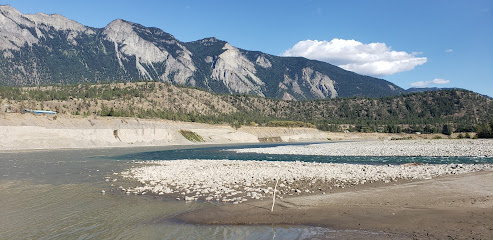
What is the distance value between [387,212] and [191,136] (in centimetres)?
10117

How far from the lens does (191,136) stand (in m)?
112

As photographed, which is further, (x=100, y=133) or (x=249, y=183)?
(x=100, y=133)

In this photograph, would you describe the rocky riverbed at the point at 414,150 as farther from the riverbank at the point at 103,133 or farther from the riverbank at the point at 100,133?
the riverbank at the point at 103,133

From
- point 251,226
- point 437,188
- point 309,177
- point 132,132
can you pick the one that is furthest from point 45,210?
point 132,132

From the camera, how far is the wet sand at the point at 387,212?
11.3 meters

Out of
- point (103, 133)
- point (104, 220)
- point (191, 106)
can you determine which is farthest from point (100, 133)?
point (191, 106)

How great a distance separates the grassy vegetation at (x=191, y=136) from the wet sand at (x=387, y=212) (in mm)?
95331

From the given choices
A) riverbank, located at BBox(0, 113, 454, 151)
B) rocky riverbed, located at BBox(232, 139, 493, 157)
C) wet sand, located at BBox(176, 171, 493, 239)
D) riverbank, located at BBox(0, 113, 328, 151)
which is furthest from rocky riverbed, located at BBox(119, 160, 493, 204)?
riverbank, located at BBox(0, 113, 454, 151)

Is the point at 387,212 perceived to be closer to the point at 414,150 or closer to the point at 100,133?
the point at 414,150

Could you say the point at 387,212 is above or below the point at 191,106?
below

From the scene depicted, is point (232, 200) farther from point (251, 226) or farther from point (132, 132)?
point (132, 132)

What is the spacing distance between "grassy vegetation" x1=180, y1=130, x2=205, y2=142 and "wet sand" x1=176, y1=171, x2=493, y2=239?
95.3 m

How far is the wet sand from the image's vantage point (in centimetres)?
1134

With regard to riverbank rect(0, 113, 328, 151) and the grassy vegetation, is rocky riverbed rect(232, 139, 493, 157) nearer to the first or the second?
riverbank rect(0, 113, 328, 151)
